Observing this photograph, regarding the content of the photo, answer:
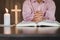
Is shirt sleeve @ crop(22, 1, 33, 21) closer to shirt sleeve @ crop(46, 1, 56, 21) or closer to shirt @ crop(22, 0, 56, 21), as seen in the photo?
shirt @ crop(22, 0, 56, 21)

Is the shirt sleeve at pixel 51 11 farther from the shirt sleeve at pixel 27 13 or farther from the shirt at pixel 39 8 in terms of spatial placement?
the shirt sleeve at pixel 27 13

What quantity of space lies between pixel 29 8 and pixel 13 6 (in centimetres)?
21

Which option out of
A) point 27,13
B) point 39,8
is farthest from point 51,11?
point 27,13

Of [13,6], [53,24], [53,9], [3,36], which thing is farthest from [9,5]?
[3,36]

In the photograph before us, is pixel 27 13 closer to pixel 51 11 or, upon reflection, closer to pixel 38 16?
pixel 38 16

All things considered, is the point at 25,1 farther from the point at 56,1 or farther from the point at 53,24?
the point at 53,24

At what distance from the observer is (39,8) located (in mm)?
1506

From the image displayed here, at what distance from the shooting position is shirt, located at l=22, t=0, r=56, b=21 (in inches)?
58.4

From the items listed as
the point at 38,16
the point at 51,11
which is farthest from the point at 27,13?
the point at 51,11

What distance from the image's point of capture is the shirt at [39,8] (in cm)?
148

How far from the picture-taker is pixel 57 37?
0.71m

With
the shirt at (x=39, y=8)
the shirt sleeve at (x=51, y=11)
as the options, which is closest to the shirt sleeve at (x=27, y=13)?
the shirt at (x=39, y=8)

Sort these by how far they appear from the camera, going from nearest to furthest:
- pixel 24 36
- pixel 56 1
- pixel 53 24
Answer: pixel 24 36 < pixel 53 24 < pixel 56 1

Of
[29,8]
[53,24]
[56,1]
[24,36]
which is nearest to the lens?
[24,36]
